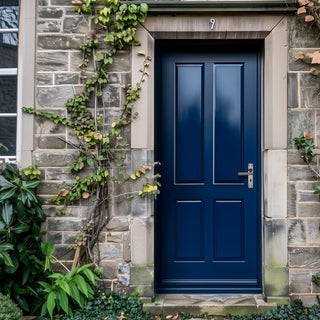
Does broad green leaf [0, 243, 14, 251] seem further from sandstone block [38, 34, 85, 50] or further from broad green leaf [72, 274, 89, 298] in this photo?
sandstone block [38, 34, 85, 50]

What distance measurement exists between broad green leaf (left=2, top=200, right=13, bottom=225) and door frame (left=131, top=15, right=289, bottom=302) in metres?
1.15

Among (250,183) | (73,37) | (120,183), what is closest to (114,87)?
(73,37)

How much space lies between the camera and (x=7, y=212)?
10.8ft

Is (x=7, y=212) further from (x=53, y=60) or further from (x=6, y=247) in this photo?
(x=53, y=60)

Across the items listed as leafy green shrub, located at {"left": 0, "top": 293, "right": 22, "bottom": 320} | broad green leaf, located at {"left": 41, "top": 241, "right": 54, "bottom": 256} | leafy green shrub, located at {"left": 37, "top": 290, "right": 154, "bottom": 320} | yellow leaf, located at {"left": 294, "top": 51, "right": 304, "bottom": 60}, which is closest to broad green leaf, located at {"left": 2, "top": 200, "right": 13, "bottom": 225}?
broad green leaf, located at {"left": 41, "top": 241, "right": 54, "bottom": 256}

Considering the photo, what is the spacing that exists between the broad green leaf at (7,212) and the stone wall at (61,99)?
48cm

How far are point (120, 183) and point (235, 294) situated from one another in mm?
1677

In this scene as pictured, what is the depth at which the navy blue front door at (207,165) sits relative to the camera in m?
3.98

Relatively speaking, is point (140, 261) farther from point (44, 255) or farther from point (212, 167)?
point (212, 167)

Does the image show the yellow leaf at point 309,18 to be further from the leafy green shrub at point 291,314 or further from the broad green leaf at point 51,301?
the broad green leaf at point 51,301

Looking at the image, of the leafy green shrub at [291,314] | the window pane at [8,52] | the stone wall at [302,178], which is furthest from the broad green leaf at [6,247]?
the stone wall at [302,178]

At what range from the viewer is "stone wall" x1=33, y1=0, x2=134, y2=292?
376cm

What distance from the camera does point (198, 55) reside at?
4.01 meters

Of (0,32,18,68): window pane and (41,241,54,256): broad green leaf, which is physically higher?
(0,32,18,68): window pane
